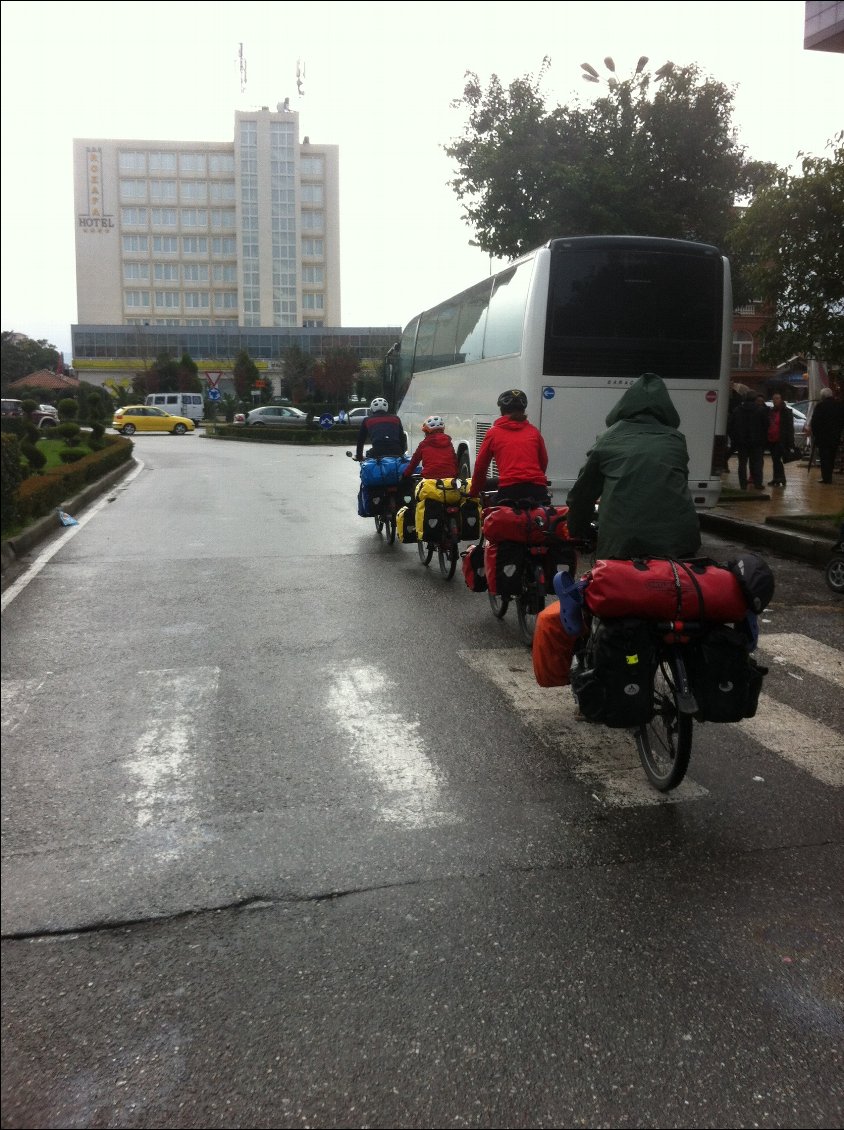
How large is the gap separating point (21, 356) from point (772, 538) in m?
97.9

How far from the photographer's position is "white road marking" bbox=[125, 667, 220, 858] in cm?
425

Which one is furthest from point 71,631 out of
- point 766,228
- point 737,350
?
point 737,350

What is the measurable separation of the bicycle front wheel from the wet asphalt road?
0.12 metres

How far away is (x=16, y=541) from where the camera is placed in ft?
37.5

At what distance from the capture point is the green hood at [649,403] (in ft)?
15.6

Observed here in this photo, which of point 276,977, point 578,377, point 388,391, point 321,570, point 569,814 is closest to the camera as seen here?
point 276,977

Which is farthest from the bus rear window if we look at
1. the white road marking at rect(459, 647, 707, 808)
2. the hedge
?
the hedge

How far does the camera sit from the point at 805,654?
7.11m

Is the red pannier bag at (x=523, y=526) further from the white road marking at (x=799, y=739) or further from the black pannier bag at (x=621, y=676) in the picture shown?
the black pannier bag at (x=621, y=676)

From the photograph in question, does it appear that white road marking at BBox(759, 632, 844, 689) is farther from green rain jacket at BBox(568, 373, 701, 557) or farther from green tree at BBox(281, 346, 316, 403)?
green tree at BBox(281, 346, 316, 403)

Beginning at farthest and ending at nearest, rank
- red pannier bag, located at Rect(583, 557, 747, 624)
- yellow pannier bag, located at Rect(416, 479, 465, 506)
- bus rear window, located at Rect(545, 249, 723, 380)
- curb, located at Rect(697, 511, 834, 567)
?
bus rear window, located at Rect(545, 249, 723, 380) → curb, located at Rect(697, 511, 834, 567) → yellow pannier bag, located at Rect(416, 479, 465, 506) → red pannier bag, located at Rect(583, 557, 747, 624)

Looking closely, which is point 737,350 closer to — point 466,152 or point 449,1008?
point 466,152

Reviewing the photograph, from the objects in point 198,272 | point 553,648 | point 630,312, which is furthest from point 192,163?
point 553,648

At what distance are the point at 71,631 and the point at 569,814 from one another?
173 inches
